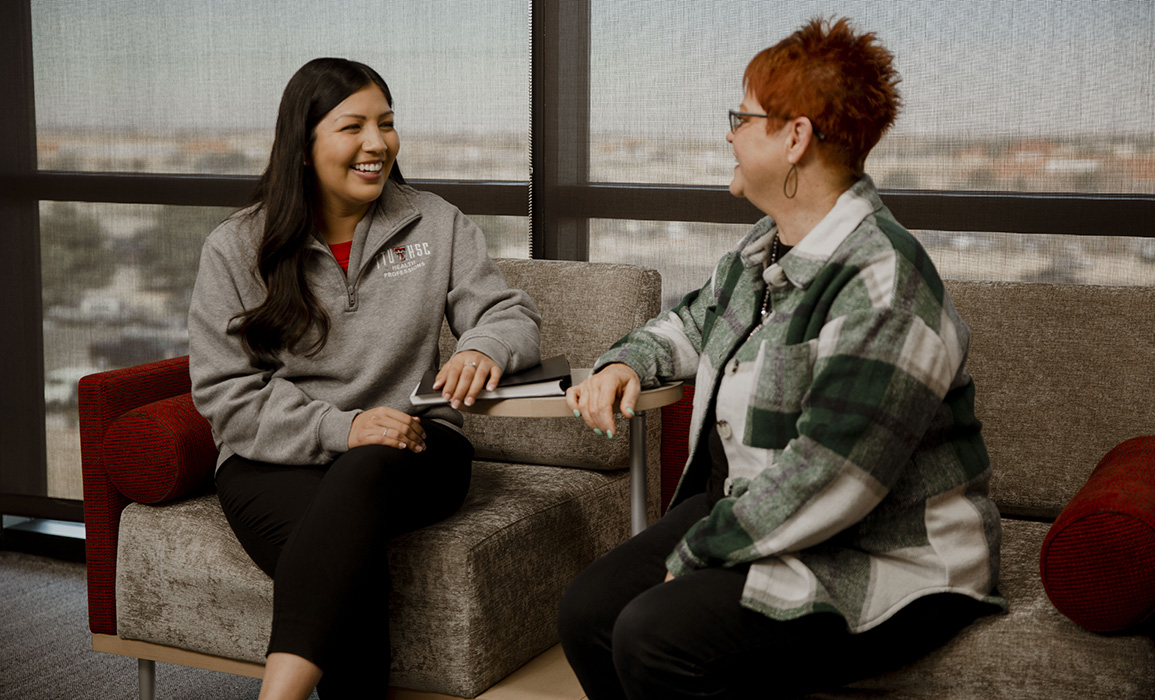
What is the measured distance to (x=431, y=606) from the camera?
190 centimetres

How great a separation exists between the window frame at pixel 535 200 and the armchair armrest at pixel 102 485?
1.08 meters

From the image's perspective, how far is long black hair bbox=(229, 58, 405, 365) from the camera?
80.7 inches

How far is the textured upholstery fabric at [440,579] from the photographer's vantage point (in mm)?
1896

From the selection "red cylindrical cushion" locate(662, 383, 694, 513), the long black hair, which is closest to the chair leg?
the long black hair

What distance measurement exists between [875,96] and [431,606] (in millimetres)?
1082

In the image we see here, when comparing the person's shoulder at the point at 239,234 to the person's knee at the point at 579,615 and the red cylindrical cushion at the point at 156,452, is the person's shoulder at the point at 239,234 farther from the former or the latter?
the person's knee at the point at 579,615

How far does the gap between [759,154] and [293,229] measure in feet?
3.09

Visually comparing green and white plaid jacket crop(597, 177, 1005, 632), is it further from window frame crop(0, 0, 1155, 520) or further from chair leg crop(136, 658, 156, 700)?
chair leg crop(136, 658, 156, 700)

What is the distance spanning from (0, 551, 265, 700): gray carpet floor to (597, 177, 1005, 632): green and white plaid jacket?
1.44 metres

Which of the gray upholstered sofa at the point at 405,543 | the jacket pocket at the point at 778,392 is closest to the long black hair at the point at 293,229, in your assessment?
the gray upholstered sofa at the point at 405,543

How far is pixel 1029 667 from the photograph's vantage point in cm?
152

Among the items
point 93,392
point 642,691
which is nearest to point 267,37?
point 93,392

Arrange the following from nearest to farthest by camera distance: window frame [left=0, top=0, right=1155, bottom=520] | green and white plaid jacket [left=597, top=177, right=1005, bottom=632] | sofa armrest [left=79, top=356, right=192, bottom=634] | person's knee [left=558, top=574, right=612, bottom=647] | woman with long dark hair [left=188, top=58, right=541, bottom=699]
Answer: green and white plaid jacket [left=597, top=177, right=1005, bottom=632] < person's knee [left=558, top=574, right=612, bottom=647] < woman with long dark hair [left=188, top=58, right=541, bottom=699] < sofa armrest [left=79, top=356, right=192, bottom=634] < window frame [left=0, top=0, right=1155, bottom=520]

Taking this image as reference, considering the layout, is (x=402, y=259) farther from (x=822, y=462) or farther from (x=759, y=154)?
(x=822, y=462)
